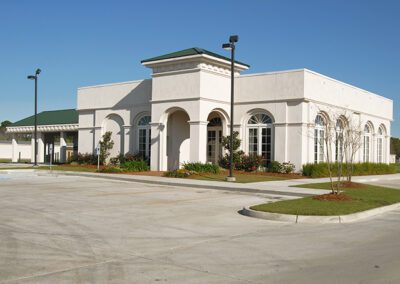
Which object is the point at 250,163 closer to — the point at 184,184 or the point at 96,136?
the point at 184,184

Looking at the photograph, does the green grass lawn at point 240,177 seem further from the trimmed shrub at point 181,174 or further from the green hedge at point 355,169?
the green hedge at point 355,169

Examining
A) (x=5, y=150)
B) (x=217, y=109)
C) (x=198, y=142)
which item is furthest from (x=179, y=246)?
(x=5, y=150)

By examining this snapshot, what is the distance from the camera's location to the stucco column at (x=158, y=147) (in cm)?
2905

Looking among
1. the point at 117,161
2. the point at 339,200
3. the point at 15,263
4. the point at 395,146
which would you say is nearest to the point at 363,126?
the point at 117,161

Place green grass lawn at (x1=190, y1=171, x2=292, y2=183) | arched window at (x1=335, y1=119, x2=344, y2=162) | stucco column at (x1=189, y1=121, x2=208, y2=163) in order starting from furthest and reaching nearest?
stucco column at (x1=189, y1=121, x2=208, y2=163) < green grass lawn at (x1=190, y1=171, x2=292, y2=183) < arched window at (x1=335, y1=119, x2=344, y2=162)

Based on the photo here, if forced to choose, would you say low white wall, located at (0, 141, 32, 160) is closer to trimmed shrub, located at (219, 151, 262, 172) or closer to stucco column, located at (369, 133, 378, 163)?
trimmed shrub, located at (219, 151, 262, 172)

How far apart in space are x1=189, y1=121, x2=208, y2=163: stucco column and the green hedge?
581 centimetres

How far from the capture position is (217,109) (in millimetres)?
28656

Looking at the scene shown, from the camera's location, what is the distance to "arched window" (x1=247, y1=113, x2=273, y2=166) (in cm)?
2819

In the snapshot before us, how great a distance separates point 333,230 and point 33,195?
9.84 metres

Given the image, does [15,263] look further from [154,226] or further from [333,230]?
[333,230]

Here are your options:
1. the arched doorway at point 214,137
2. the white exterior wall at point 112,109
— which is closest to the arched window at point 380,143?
the arched doorway at point 214,137

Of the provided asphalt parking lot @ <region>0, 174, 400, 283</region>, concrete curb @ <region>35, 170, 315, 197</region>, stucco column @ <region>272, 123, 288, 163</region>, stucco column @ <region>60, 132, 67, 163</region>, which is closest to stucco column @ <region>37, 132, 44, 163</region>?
stucco column @ <region>60, 132, 67, 163</region>

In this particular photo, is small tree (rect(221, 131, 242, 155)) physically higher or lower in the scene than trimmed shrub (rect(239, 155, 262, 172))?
higher
